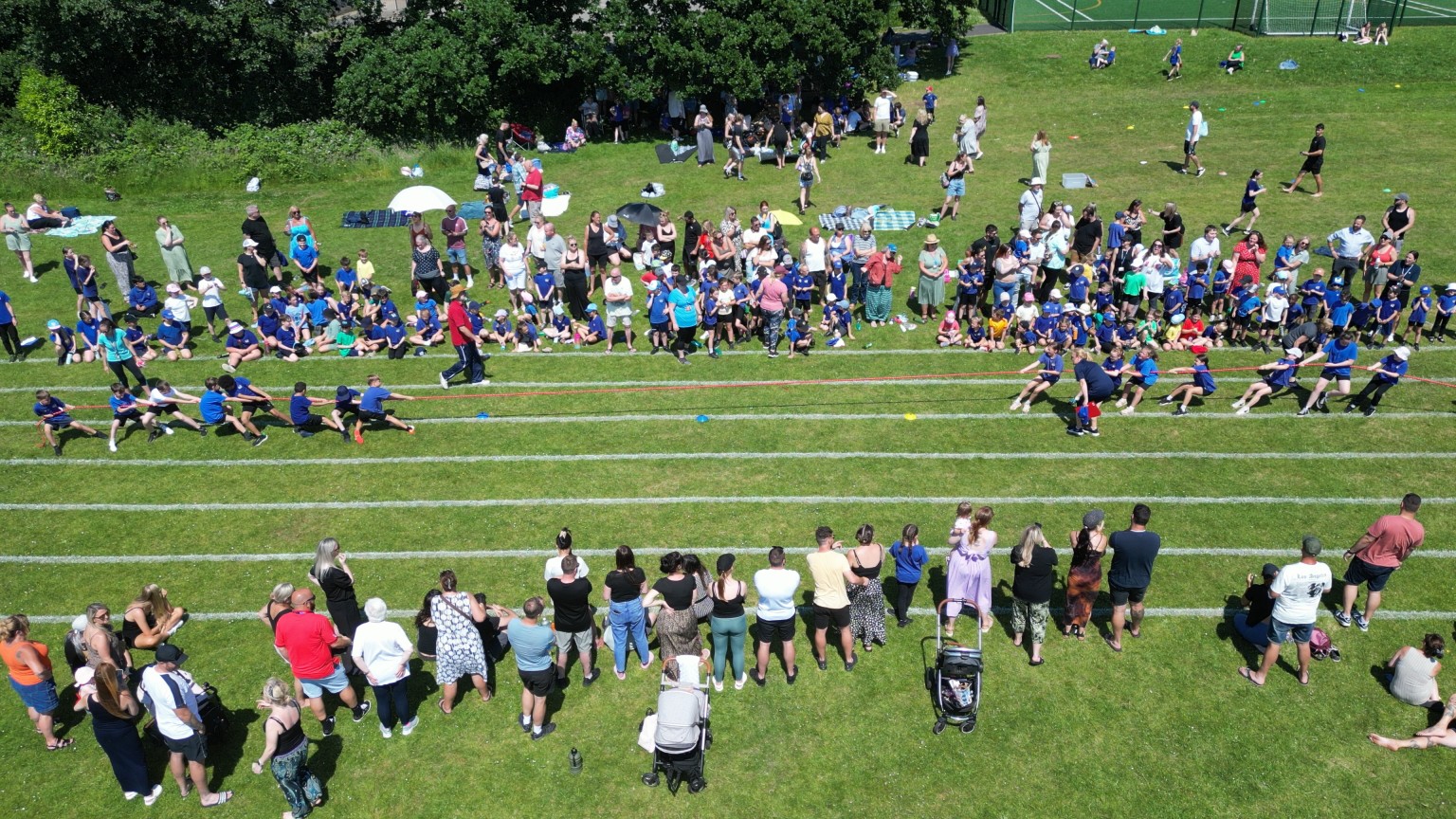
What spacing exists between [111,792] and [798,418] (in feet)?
34.7

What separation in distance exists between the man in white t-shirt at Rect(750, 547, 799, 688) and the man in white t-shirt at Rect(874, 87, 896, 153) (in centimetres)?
1971

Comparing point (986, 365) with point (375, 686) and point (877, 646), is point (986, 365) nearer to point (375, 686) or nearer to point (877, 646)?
point (877, 646)

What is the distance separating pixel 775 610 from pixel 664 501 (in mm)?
4064

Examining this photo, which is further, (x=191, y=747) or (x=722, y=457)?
(x=722, y=457)

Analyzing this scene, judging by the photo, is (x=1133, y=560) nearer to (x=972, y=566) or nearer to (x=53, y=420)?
(x=972, y=566)

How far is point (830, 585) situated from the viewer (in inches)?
413

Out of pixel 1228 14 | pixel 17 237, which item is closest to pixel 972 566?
pixel 17 237

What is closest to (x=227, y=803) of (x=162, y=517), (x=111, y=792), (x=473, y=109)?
(x=111, y=792)

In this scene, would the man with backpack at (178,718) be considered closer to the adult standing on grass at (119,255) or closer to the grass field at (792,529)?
the grass field at (792,529)

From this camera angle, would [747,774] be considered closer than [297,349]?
Yes

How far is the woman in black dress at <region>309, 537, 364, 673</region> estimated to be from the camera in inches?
419

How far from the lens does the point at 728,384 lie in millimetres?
17375

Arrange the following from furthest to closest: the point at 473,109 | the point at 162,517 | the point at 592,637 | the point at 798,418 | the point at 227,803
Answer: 1. the point at 473,109
2. the point at 798,418
3. the point at 162,517
4. the point at 592,637
5. the point at 227,803

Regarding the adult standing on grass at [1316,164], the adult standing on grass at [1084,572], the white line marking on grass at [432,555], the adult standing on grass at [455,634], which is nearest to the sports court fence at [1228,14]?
the adult standing on grass at [1316,164]
